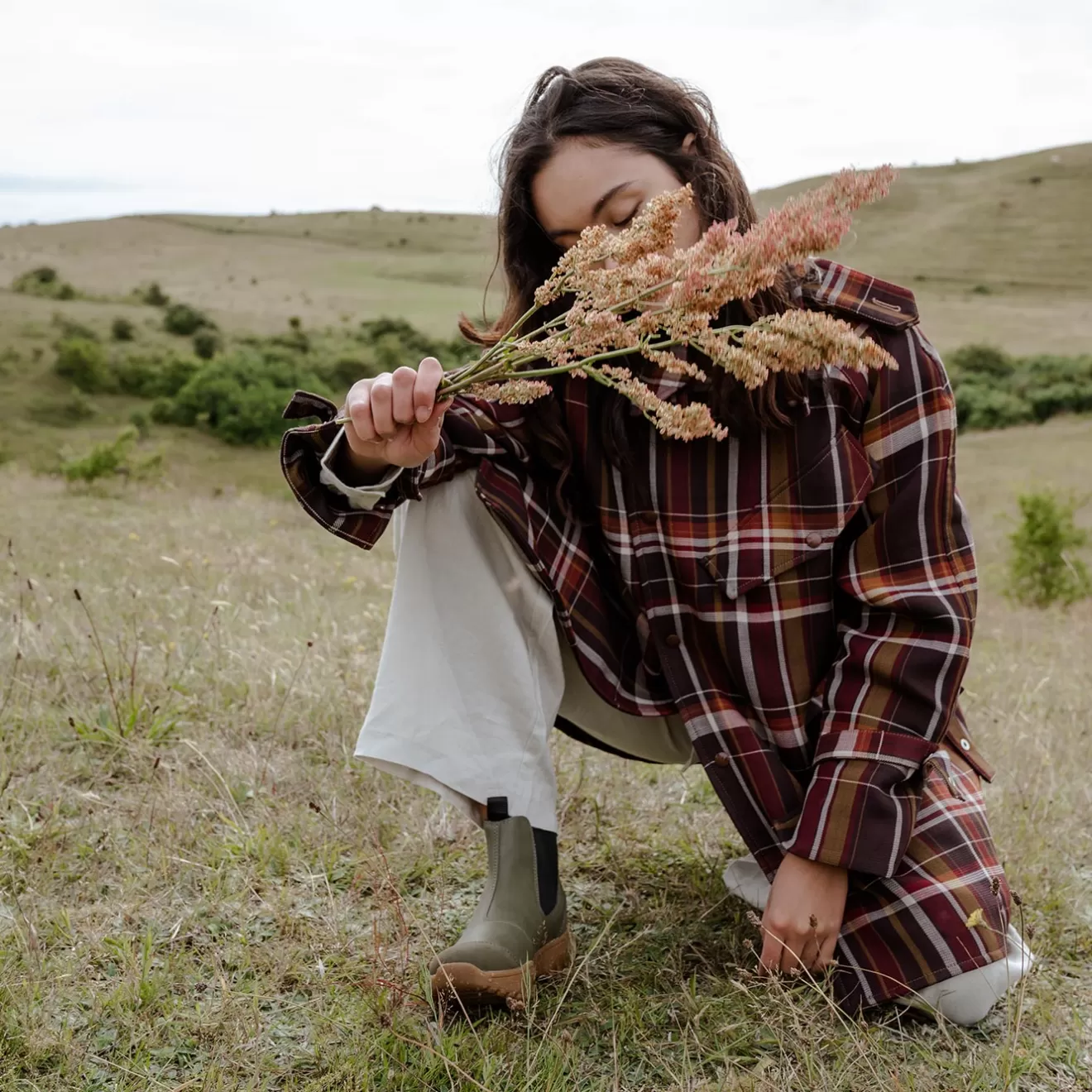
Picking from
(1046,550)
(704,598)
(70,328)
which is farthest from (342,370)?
(704,598)

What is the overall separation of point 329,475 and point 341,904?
0.83 m

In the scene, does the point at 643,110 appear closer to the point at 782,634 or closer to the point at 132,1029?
the point at 782,634

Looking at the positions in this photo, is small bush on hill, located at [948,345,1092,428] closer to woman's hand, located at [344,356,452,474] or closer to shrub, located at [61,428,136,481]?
shrub, located at [61,428,136,481]

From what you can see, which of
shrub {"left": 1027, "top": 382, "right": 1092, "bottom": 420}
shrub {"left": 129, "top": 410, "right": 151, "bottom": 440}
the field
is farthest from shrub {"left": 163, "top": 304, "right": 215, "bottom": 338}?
the field

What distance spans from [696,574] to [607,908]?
2.46 feet

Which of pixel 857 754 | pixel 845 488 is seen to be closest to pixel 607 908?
pixel 857 754

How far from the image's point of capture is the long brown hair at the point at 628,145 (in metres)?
1.75

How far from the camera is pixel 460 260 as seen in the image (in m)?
33.5

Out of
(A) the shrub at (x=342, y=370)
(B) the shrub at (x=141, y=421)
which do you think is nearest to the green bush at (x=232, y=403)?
(B) the shrub at (x=141, y=421)

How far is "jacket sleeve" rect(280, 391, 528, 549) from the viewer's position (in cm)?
176

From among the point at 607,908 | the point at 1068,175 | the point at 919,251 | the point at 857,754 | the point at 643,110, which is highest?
the point at 1068,175

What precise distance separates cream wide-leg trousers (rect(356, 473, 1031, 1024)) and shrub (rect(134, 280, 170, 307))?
23.0 meters

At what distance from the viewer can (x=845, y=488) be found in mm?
1725

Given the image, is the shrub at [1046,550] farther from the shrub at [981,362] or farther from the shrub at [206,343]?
the shrub at [981,362]
